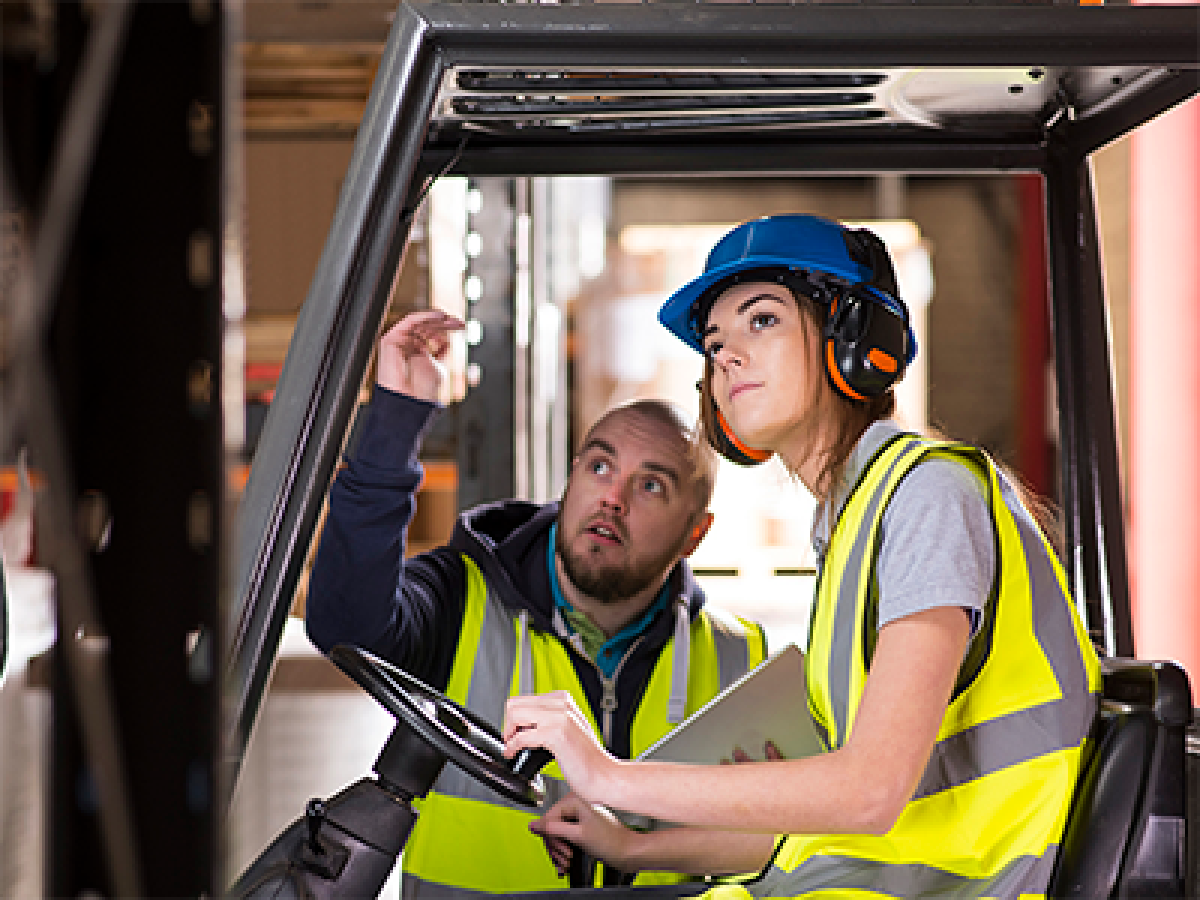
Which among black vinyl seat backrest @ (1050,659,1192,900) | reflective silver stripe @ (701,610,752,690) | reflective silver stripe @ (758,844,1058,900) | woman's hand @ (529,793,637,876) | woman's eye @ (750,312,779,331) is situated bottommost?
woman's hand @ (529,793,637,876)

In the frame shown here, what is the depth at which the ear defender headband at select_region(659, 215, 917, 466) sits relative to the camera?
1.70 m

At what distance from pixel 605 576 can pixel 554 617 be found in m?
0.16

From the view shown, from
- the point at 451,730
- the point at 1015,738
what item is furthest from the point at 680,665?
the point at 1015,738

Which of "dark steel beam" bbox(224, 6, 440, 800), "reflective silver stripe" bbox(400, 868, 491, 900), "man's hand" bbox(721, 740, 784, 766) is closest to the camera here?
"dark steel beam" bbox(224, 6, 440, 800)

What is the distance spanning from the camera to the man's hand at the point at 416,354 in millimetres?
1975

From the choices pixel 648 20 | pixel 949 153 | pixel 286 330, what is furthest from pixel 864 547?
pixel 286 330

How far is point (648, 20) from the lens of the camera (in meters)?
1.46

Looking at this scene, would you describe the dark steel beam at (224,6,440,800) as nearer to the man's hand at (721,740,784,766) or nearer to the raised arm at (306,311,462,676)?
the raised arm at (306,311,462,676)

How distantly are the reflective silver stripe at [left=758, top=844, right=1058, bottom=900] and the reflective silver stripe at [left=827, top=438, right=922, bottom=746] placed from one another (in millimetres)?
166

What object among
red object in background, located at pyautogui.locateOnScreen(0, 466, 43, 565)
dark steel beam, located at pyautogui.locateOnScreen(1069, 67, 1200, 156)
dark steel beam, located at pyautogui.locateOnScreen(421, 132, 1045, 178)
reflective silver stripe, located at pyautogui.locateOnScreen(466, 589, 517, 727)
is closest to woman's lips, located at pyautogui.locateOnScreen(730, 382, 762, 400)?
dark steel beam, located at pyautogui.locateOnScreen(421, 132, 1045, 178)

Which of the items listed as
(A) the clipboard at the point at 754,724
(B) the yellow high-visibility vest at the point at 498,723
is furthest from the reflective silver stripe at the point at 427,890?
(A) the clipboard at the point at 754,724

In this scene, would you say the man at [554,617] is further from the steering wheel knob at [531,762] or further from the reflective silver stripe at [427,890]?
the steering wheel knob at [531,762]

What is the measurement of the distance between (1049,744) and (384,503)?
1236mm

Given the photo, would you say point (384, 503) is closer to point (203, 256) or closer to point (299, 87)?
point (203, 256)
